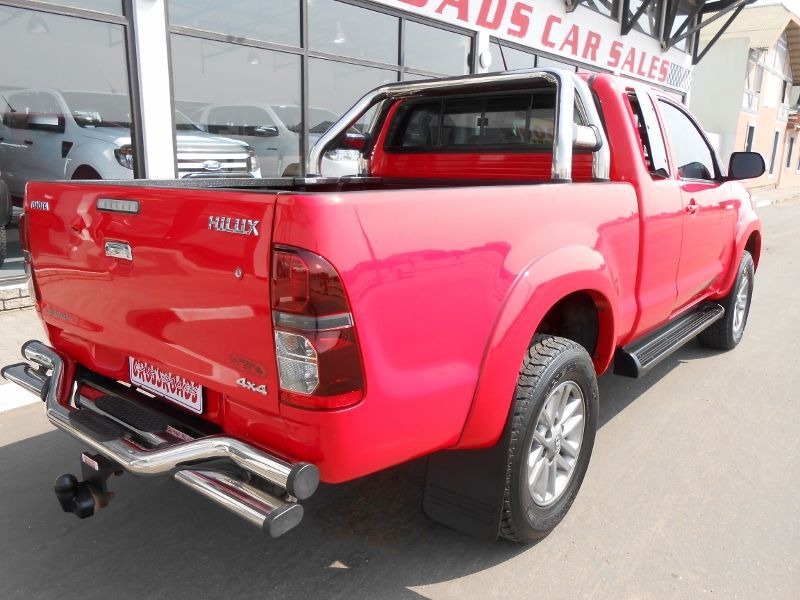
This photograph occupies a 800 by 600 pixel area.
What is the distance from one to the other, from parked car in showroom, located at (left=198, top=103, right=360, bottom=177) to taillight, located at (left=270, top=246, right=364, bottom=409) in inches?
249

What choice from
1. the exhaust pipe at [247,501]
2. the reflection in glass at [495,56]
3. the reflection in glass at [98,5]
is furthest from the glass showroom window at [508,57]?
the exhaust pipe at [247,501]

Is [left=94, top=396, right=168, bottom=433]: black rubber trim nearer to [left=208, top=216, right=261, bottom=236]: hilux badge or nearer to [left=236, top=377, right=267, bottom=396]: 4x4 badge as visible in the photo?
[left=236, top=377, right=267, bottom=396]: 4x4 badge

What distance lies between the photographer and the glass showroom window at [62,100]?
6.17 meters

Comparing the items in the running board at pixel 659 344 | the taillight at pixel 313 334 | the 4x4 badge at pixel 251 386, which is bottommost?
the running board at pixel 659 344

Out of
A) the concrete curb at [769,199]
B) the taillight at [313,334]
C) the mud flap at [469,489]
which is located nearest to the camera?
the taillight at [313,334]

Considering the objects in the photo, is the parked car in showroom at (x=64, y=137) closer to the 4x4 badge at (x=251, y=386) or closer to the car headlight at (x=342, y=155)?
the car headlight at (x=342, y=155)

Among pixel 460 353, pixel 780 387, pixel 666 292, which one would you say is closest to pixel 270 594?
pixel 460 353

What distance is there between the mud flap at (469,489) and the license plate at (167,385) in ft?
2.93

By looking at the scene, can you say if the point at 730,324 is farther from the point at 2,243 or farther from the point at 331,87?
the point at 2,243

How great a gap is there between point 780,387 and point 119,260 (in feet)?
14.1

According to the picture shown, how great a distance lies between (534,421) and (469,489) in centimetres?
35

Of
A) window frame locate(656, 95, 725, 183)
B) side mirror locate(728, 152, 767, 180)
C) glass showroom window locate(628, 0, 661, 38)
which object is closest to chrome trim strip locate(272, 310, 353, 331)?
window frame locate(656, 95, 725, 183)

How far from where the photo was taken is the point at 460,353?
2.10 metres

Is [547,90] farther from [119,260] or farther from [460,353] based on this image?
[119,260]
